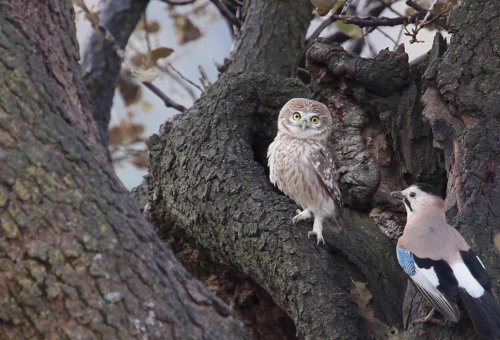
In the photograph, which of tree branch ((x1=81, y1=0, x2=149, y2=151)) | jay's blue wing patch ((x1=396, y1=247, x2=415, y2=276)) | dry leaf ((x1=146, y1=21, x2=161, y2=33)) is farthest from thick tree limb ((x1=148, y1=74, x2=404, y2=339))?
dry leaf ((x1=146, y1=21, x2=161, y2=33))

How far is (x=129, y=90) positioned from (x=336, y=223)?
10.8ft

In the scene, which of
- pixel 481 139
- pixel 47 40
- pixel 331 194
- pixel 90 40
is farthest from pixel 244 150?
pixel 90 40

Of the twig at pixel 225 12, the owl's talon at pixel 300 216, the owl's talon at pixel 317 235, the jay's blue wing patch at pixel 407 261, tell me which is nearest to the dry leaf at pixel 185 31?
the twig at pixel 225 12

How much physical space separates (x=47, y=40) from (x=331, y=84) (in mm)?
2430

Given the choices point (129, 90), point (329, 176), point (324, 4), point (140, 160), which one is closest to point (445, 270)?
point (329, 176)

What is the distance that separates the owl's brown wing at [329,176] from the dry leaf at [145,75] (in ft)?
4.72

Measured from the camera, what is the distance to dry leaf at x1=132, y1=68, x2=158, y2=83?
201 inches

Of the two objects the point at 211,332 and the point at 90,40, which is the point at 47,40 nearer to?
the point at 211,332

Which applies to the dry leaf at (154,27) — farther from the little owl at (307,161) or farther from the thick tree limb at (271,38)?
the little owl at (307,161)

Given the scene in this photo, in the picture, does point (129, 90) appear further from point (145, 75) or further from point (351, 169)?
point (351, 169)

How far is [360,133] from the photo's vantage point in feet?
14.9

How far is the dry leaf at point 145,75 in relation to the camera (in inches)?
201

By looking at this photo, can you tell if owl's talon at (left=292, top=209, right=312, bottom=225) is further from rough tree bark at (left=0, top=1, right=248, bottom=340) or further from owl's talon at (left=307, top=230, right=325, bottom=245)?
rough tree bark at (left=0, top=1, right=248, bottom=340)

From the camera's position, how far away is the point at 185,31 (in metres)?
6.65
